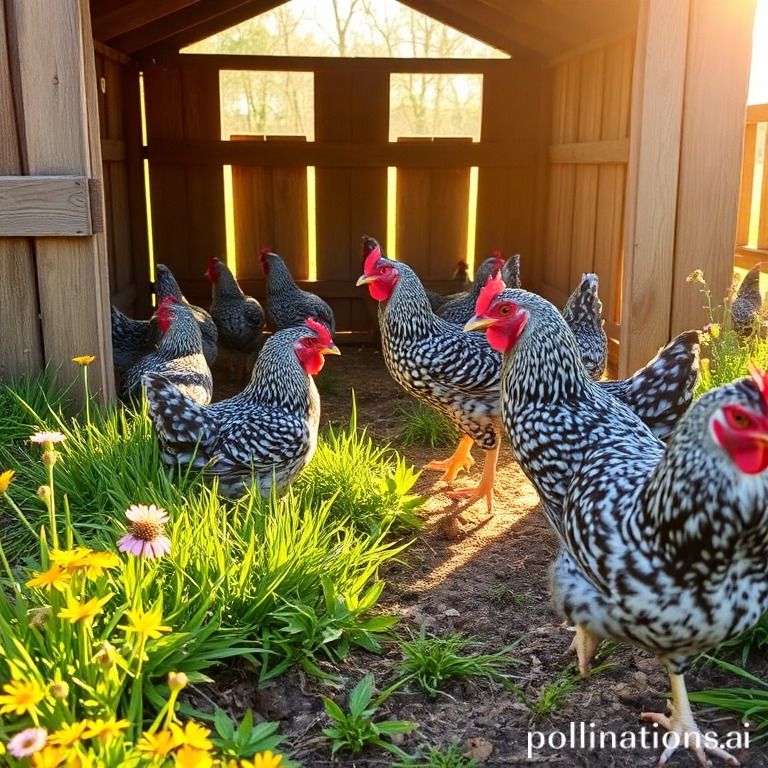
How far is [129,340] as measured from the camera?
576 cm

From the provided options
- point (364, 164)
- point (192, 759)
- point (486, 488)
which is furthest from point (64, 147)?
point (364, 164)

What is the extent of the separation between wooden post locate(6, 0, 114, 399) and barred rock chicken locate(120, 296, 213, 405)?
40 cm

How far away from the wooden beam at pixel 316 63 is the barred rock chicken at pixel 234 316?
2.02 meters

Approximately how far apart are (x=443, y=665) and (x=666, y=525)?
0.96 meters

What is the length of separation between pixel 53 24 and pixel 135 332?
7.79 feet

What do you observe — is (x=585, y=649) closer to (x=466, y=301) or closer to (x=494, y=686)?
(x=494, y=686)

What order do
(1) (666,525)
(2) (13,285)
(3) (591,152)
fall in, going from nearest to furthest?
(1) (666,525)
(2) (13,285)
(3) (591,152)

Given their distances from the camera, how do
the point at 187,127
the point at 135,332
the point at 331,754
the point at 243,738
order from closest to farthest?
1. the point at 243,738
2. the point at 331,754
3. the point at 135,332
4. the point at 187,127

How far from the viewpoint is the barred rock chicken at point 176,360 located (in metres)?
4.48

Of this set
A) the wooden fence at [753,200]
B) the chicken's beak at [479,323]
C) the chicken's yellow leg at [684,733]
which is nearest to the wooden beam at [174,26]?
the wooden fence at [753,200]

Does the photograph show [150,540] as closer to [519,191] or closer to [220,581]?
[220,581]

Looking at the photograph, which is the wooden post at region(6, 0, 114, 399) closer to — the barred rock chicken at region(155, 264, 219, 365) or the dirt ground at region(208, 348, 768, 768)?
the barred rock chicken at region(155, 264, 219, 365)

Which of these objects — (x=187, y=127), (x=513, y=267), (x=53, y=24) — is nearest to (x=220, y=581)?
(x=53, y=24)

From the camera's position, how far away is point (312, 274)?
8828mm
